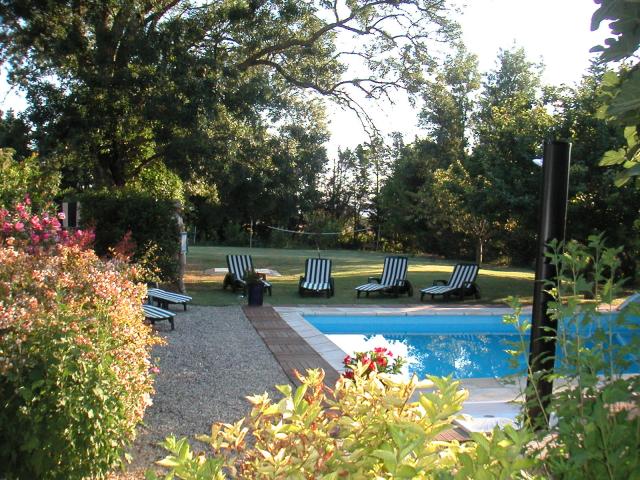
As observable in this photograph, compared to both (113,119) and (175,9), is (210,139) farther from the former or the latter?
(175,9)

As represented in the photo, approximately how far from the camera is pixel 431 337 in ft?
36.3

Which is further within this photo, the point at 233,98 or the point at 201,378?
the point at 233,98

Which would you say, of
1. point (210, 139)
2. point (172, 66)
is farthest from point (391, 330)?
point (172, 66)

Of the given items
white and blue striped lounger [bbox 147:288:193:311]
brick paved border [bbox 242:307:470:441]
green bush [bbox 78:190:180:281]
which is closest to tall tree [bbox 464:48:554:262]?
brick paved border [bbox 242:307:470:441]

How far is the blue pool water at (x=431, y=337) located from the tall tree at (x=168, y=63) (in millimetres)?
5635

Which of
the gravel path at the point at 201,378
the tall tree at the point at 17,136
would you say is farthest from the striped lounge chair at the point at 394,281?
the tall tree at the point at 17,136

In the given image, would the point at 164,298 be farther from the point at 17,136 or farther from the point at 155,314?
the point at 17,136

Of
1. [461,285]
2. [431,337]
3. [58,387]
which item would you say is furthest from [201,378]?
[461,285]

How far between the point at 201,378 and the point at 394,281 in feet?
27.6

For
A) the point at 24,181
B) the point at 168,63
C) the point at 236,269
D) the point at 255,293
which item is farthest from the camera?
the point at 236,269

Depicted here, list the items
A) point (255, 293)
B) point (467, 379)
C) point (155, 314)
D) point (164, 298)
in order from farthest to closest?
point (255, 293)
point (164, 298)
point (155, 314)
point (467, 379)

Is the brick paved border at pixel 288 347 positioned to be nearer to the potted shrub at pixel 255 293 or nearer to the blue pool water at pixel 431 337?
the potted shrub at pixel 255 293

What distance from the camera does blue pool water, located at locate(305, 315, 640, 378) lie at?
31.5ft

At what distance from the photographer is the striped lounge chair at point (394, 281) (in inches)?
552
